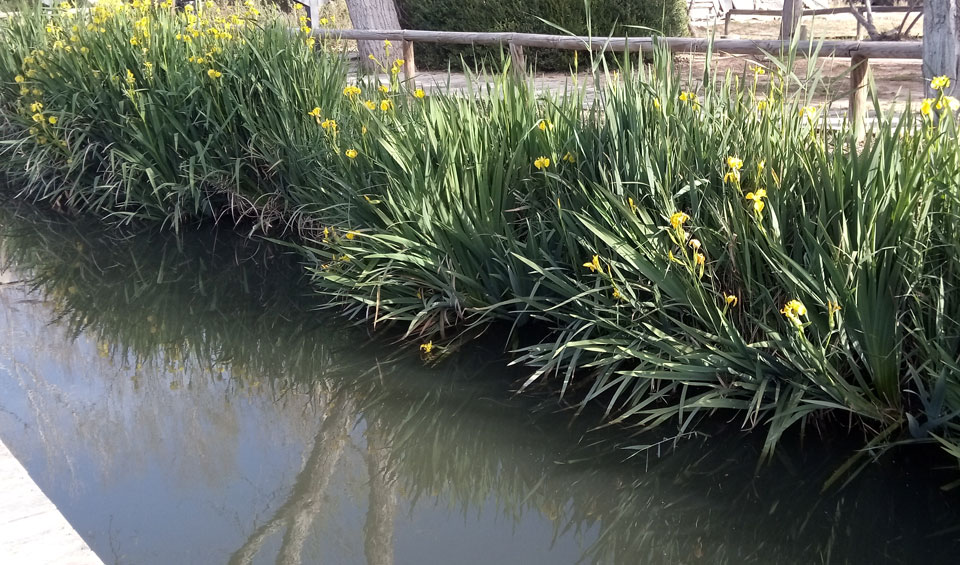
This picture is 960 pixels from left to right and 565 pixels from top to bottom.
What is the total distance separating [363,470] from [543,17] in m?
10.1

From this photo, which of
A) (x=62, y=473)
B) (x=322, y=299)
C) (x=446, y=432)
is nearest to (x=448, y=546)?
(x=446, y=432)

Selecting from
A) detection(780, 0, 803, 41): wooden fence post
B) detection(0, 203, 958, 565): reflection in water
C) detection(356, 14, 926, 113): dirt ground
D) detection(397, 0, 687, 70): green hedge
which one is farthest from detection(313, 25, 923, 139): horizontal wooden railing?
detection(780, 0, 803, 41): wooden fence post

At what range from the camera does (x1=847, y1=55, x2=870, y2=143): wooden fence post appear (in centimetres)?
438

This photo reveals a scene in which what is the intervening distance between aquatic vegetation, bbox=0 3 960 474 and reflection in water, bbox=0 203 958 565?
231mm

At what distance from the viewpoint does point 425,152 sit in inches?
194

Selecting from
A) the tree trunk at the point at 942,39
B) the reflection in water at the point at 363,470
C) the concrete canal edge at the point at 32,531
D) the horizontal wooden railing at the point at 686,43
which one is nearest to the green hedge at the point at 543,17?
the horizontal wooden railing at the point at 686,43

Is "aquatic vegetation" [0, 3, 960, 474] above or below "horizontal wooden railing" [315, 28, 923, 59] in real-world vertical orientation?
below

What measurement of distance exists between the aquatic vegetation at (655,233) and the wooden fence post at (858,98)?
16 cm

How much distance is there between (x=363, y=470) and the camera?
151 inches

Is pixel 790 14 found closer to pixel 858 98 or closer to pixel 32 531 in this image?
pixel 858 98

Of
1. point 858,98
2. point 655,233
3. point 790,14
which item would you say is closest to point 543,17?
point 790,14

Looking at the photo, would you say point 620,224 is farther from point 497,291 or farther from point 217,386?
point 217,386

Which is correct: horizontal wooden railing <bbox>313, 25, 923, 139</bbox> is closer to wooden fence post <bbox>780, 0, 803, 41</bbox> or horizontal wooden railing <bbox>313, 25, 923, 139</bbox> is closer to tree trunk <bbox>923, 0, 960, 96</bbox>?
tree trunk <bbox>923, 0, 960, 96</bbox>

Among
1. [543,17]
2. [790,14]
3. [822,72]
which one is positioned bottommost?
[790,14]
